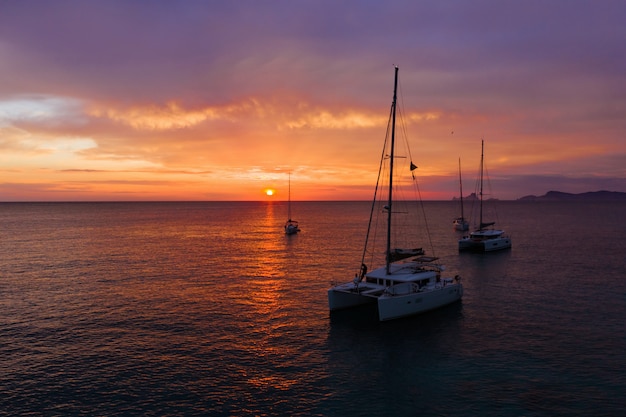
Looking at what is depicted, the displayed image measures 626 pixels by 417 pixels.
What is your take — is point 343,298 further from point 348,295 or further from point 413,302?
point 413,302

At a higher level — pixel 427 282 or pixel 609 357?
pixel 427 282

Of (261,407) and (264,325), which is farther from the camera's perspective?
(264,325)

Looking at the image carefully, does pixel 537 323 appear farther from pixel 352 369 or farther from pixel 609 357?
pixel 352 369

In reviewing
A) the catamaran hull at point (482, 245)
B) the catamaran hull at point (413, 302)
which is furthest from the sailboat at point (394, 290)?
the catamaran hull at point (482, 245)

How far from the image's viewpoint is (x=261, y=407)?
21547 mm

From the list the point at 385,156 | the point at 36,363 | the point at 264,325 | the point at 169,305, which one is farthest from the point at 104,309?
the point at 385,156

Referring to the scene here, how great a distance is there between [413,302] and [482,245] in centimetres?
4887

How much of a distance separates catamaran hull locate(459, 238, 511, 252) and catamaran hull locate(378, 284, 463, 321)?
42.4 metres

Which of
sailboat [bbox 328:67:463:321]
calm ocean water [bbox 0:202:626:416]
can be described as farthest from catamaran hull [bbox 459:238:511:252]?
sailboat [bbox 328:67:463:321]

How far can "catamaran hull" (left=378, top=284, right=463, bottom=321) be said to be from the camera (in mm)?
34312

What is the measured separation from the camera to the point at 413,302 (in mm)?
35875

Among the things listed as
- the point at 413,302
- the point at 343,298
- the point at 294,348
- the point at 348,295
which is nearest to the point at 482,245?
the point at 413,302

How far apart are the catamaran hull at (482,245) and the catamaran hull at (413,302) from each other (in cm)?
4239

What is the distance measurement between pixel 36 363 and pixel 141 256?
49416mm
